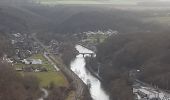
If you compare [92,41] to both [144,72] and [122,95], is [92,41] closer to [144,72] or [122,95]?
[144,72]

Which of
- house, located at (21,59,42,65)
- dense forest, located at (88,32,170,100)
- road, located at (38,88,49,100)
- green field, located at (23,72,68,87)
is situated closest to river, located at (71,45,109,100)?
dense forest, located at (88,32,170,100)

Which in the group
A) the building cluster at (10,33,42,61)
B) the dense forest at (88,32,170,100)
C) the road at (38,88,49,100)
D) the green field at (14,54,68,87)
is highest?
the road at (38,88,49,100)

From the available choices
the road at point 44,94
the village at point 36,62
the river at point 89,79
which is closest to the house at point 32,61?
the village at point 36,62

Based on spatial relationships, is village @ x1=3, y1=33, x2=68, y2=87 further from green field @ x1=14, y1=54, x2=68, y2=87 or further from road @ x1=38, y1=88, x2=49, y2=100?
road @ x1=38, y1=88, x2=49, y2=100

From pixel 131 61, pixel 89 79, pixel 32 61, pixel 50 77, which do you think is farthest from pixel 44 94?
pixel 131 61

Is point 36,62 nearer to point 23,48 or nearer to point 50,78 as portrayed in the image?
point 50,78

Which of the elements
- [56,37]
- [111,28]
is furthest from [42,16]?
[56,37]

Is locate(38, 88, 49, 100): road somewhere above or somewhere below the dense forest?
above
